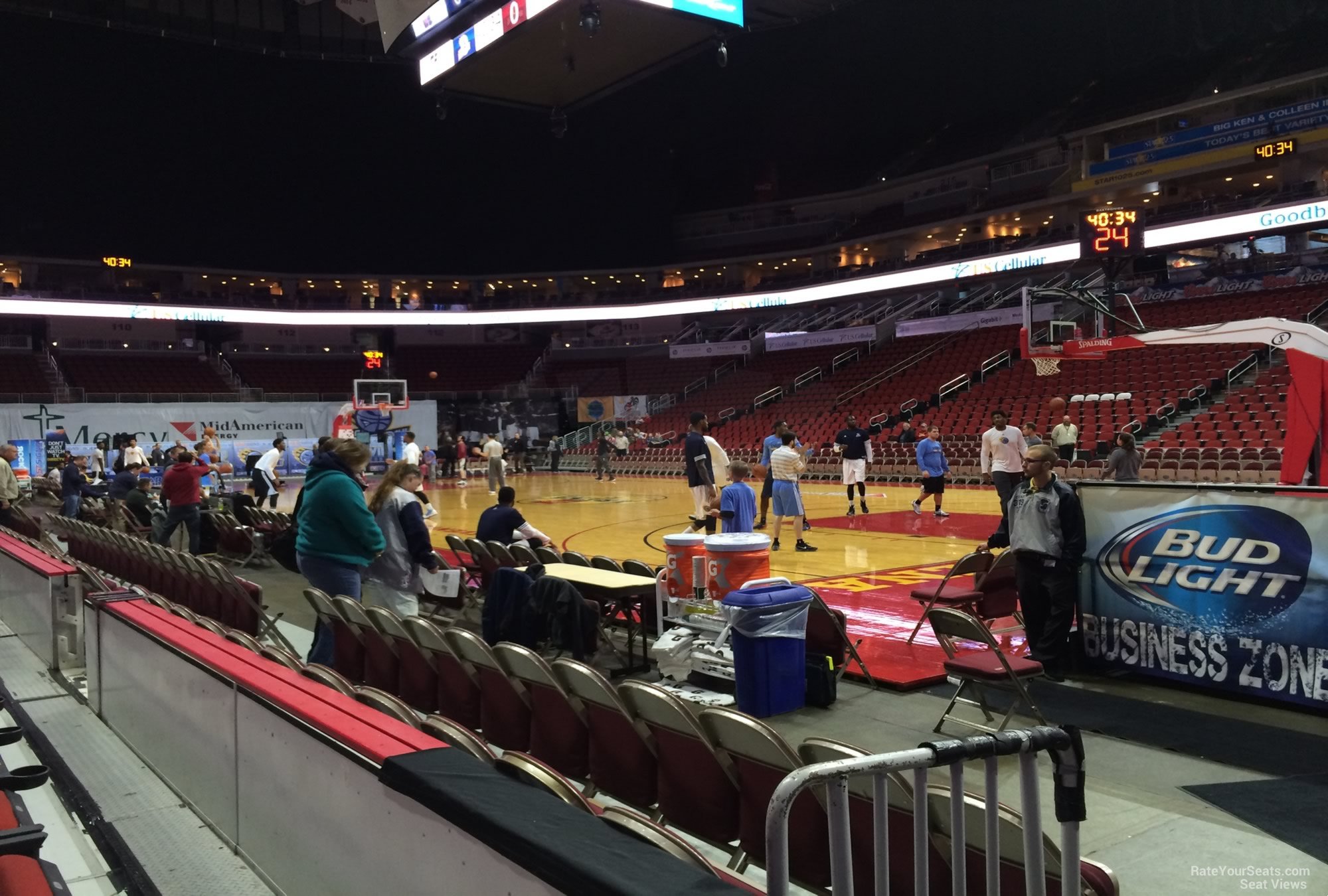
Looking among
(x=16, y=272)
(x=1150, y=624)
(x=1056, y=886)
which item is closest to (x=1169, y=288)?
(x=1150, y=624)

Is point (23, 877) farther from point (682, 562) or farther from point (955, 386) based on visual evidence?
point (955, 386)

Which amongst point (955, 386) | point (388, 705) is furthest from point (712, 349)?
point (388, 705)

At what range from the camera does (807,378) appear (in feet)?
108

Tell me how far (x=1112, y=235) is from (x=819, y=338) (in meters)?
17.0

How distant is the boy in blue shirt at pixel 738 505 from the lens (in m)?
8.40

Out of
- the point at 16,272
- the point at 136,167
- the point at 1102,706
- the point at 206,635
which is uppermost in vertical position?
the point at 136,167

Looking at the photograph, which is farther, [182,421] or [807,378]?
[807,378]

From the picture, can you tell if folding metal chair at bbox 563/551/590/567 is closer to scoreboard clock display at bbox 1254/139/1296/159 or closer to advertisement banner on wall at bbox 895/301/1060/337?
advertisement banner on wall at bbox 895/301/1060/337

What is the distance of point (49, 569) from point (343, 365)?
34.5m

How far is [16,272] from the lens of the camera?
36031mm

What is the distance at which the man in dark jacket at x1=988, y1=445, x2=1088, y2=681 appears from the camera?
589 cm

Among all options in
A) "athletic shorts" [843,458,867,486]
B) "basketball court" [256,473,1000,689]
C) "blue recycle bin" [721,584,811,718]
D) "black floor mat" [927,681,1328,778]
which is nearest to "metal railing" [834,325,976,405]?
"basketball court" [256,473,1000,689]

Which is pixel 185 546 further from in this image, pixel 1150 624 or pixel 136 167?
pixel 136 167

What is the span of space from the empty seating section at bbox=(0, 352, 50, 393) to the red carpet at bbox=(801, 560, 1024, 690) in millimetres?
30846
